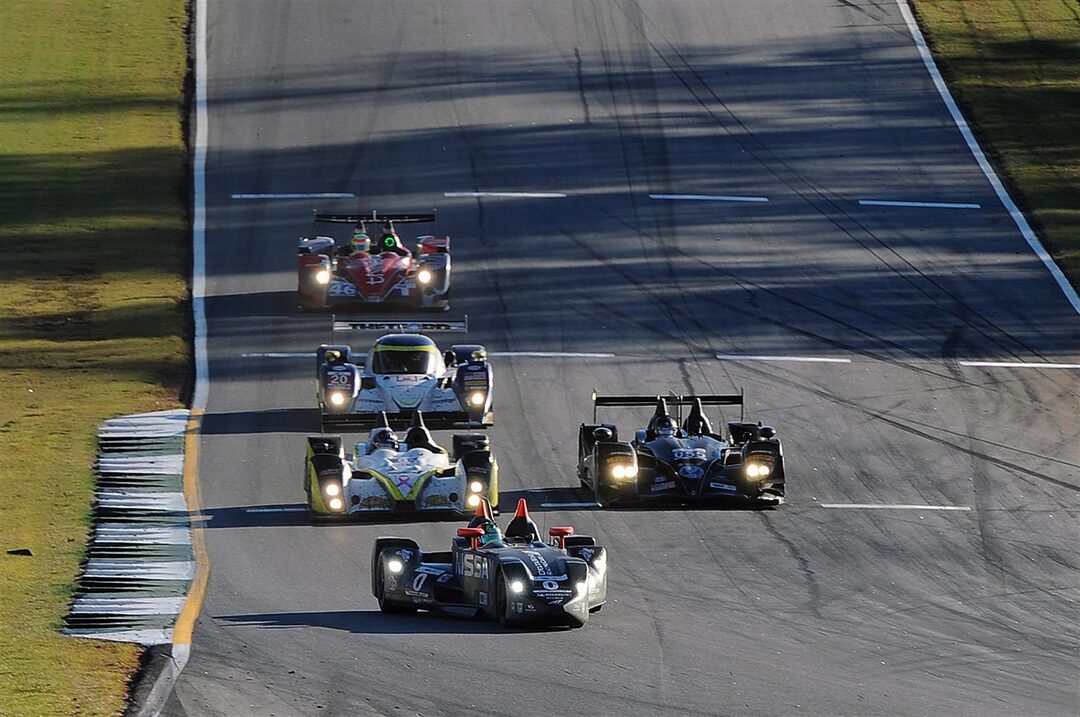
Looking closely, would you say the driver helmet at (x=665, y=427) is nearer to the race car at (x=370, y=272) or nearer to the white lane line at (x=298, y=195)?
the race car at (x=370, y=272)

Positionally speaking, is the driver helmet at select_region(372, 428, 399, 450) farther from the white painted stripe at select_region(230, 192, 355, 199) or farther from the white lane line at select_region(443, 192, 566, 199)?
the white lane line at select_region(443, 192, 566, 199)

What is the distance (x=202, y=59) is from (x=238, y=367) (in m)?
18.8

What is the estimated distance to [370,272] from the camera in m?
36.6

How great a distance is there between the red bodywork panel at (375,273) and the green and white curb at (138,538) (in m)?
6.17

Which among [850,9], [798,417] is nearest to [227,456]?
[798,417]

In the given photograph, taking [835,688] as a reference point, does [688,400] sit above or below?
above

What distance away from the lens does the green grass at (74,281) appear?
66.0 feet

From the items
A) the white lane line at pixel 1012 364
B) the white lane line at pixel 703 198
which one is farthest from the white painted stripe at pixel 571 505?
the white lane line at pixel 703 198

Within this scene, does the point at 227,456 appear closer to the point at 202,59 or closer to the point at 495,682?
the point at 495,682

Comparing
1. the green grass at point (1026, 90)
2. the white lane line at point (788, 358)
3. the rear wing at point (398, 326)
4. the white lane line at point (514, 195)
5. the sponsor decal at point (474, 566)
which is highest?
the green grass at point (1026, 90)

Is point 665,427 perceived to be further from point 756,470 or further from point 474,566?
point 474,566

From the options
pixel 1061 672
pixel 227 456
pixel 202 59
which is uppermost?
pixel 202 59

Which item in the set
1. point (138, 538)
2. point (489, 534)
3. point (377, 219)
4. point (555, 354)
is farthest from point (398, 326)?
point (489, 534)

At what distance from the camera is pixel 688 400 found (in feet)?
93.9
